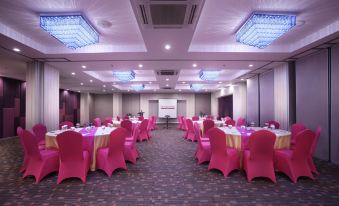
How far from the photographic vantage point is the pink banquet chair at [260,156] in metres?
3.33

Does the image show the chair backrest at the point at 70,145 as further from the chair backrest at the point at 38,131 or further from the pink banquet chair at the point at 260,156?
the pink banquet chair at the point at 260,156

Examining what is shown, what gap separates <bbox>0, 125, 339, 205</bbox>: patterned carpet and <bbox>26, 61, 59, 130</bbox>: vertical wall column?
79.7 inches

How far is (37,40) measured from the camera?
4.74m

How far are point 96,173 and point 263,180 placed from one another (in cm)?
336

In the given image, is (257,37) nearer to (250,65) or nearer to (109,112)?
(250,65)

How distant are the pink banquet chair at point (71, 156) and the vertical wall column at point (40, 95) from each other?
336 centimetres

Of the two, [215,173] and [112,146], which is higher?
[112,146]

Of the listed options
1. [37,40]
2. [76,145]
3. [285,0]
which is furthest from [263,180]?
[37,40]

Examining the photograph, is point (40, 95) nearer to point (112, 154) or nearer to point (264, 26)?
point (112, 154)

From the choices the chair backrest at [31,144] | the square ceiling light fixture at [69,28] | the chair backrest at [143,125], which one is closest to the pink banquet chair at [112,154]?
the chair backrest at [31,144]

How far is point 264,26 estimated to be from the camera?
11.6 ft

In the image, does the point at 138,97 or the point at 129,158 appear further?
the point at 138,97

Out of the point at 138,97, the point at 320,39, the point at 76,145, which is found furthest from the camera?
the point at 138,97

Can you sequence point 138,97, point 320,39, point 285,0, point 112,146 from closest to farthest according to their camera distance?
point 285,0 → point 112,146 → point 320,39 → point 138,97
